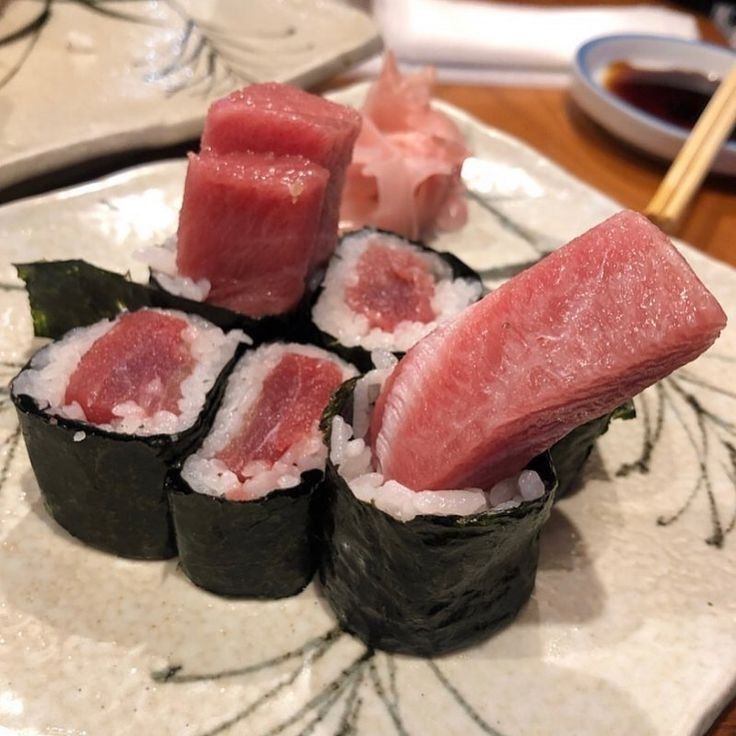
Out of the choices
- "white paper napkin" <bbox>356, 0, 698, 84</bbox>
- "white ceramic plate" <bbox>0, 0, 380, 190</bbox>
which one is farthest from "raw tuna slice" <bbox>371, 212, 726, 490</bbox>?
"white paper napkin" <bbox>356, 0, 698, 84</bbox>

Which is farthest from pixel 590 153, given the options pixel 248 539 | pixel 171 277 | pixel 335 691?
pixel 335 691

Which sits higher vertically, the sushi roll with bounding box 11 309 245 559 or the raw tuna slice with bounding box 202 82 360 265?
the raw tuna slice with bounding box 202 82 360 265

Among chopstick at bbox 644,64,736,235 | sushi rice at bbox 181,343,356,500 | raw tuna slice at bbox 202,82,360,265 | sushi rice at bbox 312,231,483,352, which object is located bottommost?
sushi rice at bbox 181,343,356,500

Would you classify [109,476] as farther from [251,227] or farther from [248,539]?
[251,227]

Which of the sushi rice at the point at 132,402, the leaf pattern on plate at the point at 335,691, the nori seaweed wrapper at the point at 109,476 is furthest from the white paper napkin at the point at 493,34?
the leaf pattern on plate at the point at 335,691

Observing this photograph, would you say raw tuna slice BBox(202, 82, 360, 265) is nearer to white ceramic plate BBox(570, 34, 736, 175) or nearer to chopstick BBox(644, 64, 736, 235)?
chopstick BBox(644, 64, 736, 235)

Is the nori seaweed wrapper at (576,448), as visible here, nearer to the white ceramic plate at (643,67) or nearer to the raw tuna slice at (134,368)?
the raw tuna slice at (134,368)
